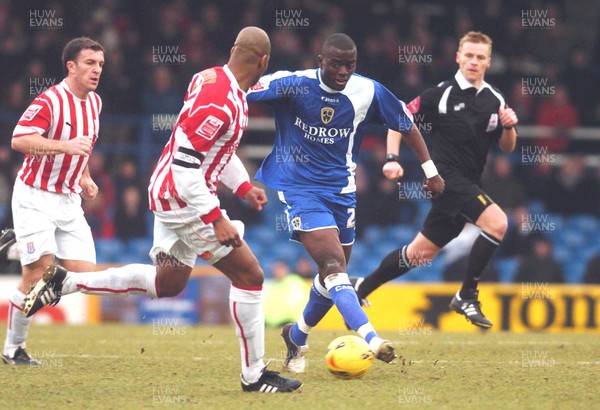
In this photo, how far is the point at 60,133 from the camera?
298 inches

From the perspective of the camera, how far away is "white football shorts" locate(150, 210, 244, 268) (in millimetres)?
6156

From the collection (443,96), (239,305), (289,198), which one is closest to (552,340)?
(443,96)

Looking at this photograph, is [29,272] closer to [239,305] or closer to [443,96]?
[239,305]

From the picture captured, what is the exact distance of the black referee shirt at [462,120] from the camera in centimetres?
921

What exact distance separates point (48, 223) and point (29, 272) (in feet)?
1.23

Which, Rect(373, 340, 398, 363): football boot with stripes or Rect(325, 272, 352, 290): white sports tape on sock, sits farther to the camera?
Rect(325, 272, 352, 290): white sports tape on sock

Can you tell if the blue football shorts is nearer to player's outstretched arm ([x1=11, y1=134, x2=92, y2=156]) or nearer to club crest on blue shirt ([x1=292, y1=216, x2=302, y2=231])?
club crest on blue shirt ([x1=292, y1=216, x2=302, y2=231])

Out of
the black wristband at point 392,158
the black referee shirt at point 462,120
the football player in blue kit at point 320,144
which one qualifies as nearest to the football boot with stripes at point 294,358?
the football player in blue kit at point 320,144

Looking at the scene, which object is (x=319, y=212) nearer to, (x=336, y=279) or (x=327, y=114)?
(x=336, y=279)

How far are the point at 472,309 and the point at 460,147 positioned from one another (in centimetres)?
142

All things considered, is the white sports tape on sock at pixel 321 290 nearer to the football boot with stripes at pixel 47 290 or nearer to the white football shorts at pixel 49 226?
the white football shorts at pixel 49 226

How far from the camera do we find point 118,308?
14242 mm

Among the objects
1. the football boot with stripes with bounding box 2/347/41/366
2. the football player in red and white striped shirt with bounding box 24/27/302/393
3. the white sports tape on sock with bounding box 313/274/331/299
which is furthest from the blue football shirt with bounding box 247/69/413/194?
the football boot with stripes with bounding box 2/347/41/366

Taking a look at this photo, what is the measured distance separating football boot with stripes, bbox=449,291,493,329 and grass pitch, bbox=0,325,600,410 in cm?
27
